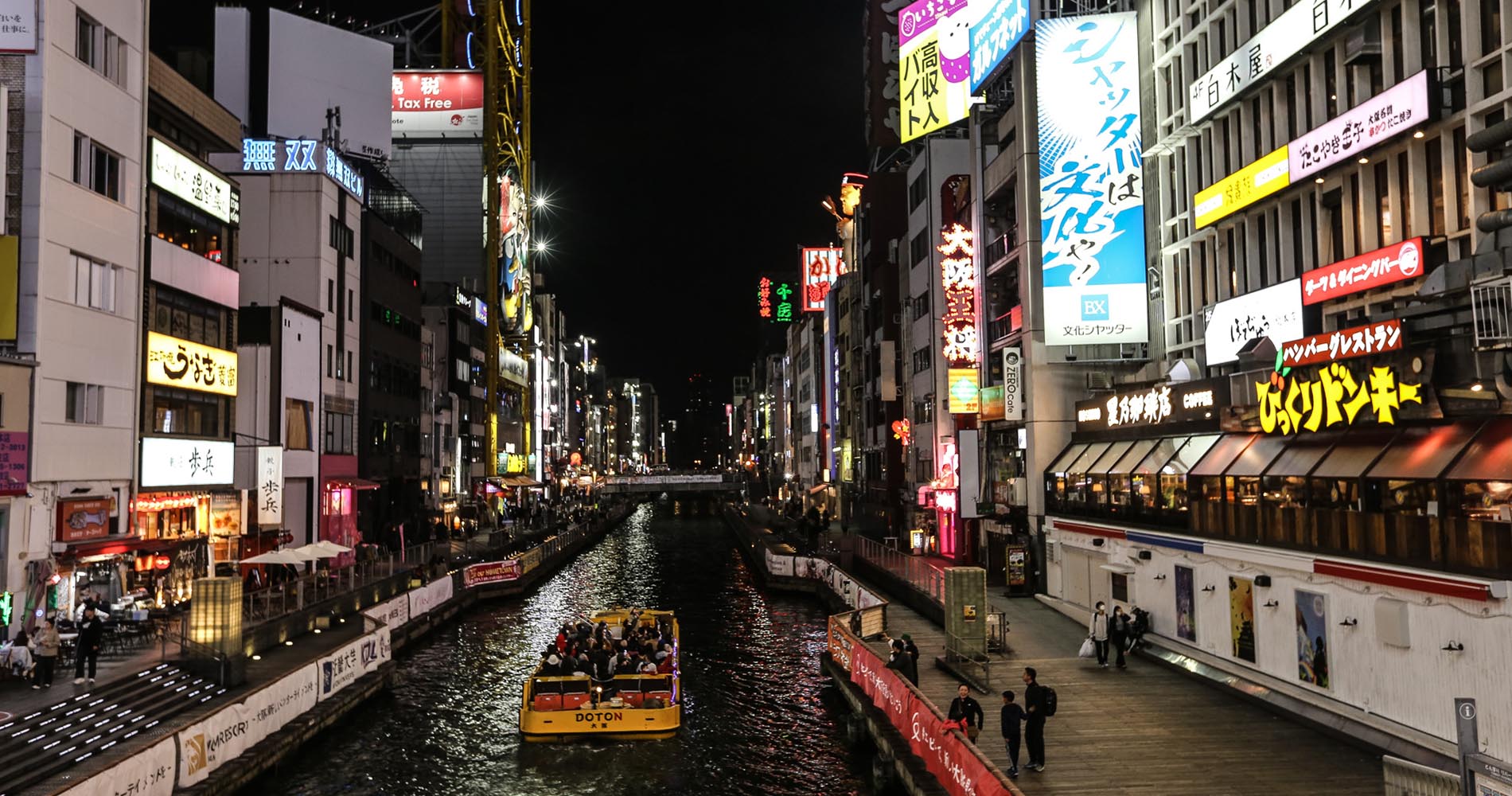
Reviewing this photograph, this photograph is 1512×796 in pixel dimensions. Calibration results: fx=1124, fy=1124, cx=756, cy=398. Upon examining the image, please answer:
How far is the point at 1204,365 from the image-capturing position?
3609cm

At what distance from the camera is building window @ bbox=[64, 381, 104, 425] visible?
111 feet

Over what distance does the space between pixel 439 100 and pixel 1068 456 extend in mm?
86752

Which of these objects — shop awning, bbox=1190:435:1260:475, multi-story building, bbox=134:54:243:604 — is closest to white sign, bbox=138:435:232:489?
multi-story building, bbox=134:54:243:604

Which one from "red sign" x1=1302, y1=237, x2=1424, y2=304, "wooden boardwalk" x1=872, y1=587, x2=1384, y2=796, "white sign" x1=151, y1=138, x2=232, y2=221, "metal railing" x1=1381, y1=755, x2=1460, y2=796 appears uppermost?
"white sign" x1=151, y1=138, x2=232, y2=221

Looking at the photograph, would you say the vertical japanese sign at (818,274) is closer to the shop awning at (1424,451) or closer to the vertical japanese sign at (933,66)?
the vertical japanese sign at (933,66)

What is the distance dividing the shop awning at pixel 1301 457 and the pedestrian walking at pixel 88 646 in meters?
26.8

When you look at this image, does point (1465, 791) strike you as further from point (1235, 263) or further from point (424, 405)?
point (424, 405)

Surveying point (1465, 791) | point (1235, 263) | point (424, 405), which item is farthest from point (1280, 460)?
point (424, 405)

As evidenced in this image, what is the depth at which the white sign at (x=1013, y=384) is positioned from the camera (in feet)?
142

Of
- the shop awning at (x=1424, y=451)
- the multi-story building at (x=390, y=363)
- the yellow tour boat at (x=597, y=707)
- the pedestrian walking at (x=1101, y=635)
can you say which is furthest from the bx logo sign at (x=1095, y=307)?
the multi-story building at (x=390, y=363)

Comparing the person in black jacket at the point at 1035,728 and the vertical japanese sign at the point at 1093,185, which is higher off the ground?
the vertical japanese sign at the point at 1093,185

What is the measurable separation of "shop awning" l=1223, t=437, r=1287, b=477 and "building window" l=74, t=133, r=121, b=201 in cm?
3361

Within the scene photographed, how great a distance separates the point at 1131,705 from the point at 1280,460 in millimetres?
6619

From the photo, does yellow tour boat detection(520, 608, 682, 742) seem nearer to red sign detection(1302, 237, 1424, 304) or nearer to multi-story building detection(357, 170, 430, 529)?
red sign detection(1302, 237, 1424, 304)
